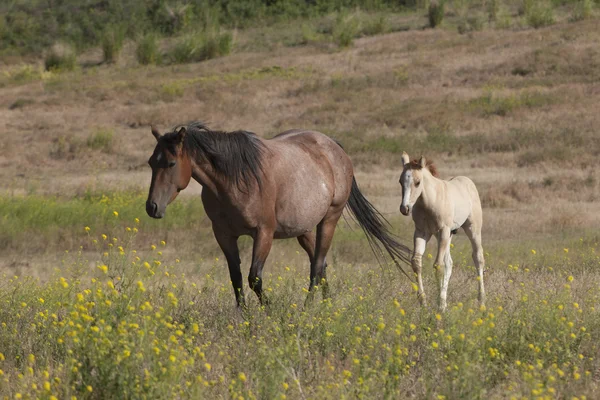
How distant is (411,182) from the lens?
28.4ft

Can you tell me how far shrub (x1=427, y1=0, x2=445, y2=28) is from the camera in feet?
134

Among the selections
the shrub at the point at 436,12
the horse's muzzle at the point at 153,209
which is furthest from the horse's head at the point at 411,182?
the shrub at the point at 436,12

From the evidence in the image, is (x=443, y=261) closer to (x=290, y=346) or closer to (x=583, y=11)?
(x=290, y=346)

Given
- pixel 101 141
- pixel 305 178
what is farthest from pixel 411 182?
pixel 101 141

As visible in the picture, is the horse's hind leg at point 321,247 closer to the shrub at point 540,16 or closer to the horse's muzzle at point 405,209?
the horse's muzzle at point 405,209

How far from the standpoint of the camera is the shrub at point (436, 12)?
40719 millimetres

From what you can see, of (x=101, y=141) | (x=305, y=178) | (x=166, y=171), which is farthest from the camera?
(x=101, y=141)

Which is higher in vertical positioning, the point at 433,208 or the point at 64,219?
the point at 433,208

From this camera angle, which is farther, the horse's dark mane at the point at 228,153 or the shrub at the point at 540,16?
the shrub at the point at 540,16

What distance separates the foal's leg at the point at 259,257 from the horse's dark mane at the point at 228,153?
425 millimetres

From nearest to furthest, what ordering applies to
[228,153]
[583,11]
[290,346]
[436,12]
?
[290,346] → [228,153] → [583,11] → [436,12]

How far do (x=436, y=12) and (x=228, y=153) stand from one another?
1323 inches

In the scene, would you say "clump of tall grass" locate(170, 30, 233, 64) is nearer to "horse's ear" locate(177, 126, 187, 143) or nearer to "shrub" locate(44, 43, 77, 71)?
"shrub" locate(44, 43, 77, 71)

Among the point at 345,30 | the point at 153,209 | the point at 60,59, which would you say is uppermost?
the point at 153,209
